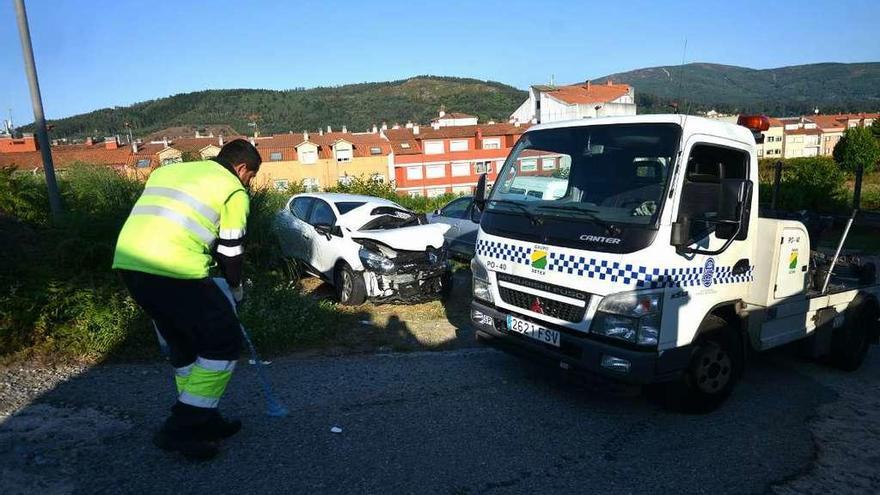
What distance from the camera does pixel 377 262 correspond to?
8039 millimetres

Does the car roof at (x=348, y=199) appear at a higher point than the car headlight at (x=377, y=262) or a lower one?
higher

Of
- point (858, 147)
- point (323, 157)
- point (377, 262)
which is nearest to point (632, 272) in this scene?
point (377, 262)

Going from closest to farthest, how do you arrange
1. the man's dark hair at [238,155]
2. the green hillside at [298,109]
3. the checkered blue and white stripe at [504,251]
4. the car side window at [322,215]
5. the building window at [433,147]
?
the man's dark hair at [238,155] → the checkered blue and white stripe at [504,251] → the car side window at [322,215] → the building window at [433,147] → the green hillside at [298,109]

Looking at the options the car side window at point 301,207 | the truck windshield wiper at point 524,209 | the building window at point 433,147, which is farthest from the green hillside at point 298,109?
the truck windshield wiper at point 524,209

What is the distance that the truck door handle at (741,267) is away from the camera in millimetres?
4582

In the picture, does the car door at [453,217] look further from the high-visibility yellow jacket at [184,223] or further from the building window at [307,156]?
the building window at [307,156]

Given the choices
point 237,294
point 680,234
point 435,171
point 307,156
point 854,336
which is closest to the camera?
point 237,294

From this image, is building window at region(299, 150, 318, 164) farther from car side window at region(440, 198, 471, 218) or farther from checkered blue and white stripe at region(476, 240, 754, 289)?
checkered blue and white stripe at region(476, 240, 754, 289)

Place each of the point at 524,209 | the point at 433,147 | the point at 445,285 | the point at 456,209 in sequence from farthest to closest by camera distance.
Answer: the point at 433,147 → the point at 456,209 → the point at 445,285 → the point at 524,209

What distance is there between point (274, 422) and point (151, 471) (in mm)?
913

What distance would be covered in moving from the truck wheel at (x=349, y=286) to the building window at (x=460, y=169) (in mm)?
57998

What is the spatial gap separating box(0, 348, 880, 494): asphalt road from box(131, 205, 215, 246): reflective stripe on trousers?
4.80 ft

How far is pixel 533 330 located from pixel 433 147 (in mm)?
61315

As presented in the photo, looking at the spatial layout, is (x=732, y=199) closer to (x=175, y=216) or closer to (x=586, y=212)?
(x=586, y=212)
